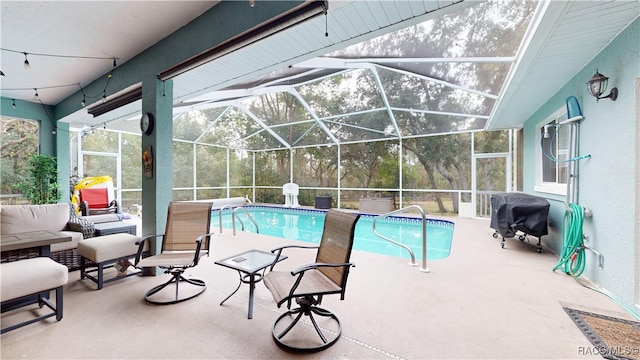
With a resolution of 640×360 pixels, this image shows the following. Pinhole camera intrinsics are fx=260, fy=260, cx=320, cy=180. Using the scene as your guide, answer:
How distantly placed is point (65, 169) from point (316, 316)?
743 centimetres

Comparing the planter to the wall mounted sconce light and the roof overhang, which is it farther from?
the wall mounted sconce light

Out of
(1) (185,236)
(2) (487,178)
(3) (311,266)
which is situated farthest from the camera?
(2) (487,178)

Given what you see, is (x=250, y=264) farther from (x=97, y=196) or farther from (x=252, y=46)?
(x=97, y=196)

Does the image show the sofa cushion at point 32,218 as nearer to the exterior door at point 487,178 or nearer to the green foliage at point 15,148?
the green foliage at point 15,148

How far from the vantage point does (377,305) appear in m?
2.67

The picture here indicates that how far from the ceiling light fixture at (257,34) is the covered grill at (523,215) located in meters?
4.32

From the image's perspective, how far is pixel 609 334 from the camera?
7.06 ft

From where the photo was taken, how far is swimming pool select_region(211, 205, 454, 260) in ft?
19.8

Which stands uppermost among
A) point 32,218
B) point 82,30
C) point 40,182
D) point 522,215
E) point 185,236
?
point 82,30

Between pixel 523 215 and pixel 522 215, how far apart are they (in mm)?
14

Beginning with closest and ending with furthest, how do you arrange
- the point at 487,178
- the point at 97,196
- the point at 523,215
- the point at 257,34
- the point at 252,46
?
the point at 257,34, the point at 252,46, the point at 523,215, the point at 97,196, the point at 487,178

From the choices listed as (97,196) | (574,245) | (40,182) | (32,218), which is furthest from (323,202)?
(32,218)

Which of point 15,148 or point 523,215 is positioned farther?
point 15,148

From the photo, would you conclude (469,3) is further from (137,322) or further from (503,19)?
(137,322)
